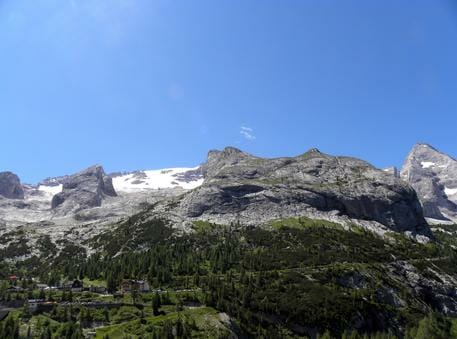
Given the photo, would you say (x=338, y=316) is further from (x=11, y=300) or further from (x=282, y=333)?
(x=11, y=300)

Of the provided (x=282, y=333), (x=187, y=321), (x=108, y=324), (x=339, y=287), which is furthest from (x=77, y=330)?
(x=339, y=287)

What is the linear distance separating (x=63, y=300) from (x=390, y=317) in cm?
12740

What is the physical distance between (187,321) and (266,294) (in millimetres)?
46652

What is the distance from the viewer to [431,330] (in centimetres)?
14288

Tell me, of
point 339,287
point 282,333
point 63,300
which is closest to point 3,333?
point 63,300

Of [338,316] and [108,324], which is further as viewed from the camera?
[338,316]

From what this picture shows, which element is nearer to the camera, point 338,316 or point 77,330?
point 77,330

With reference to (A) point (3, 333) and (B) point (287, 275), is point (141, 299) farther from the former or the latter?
(B) point (287, 275)

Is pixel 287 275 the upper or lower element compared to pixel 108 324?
upper

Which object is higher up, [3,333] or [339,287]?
[339,287]

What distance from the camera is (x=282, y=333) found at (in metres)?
159

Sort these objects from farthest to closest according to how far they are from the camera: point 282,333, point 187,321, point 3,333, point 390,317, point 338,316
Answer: point 390,317 → point 338,316 → point 282,333 → point 187,321 → point 3,333

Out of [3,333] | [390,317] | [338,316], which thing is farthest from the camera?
[390,317]

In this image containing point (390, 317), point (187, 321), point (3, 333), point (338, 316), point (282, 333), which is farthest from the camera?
point (390, 317)
